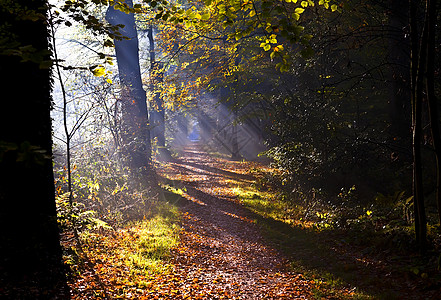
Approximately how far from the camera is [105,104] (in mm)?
11141

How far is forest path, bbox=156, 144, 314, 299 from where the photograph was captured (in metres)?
5.91

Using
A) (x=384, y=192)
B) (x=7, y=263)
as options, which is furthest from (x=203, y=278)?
(x=384, y=192)

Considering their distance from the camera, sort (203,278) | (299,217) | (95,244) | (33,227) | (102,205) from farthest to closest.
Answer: (299,217), (102,205), (95,244), (203,278), (33,227)

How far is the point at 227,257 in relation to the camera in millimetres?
7641

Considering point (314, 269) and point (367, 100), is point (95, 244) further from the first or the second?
point (367, 100)

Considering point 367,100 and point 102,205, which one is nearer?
point 102,205

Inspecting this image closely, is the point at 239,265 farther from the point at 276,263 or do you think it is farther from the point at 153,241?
the point at 153,241

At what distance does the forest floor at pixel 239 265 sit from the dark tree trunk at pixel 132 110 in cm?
310

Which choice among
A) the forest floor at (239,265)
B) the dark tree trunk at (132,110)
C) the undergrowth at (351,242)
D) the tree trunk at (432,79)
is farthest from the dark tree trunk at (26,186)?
the tree trunk at (432,79)

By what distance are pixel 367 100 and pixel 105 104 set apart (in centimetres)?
982

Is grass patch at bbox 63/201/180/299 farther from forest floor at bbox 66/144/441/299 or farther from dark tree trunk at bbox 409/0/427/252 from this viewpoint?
dark tree trunk at bbox 409/0/427/252

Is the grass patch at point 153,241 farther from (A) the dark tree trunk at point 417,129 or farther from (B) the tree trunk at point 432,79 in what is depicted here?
(B) the tree trunk at point 432,79

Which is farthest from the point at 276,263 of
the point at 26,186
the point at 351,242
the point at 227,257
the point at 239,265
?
the point at 26,186

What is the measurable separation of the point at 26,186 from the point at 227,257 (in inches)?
179
